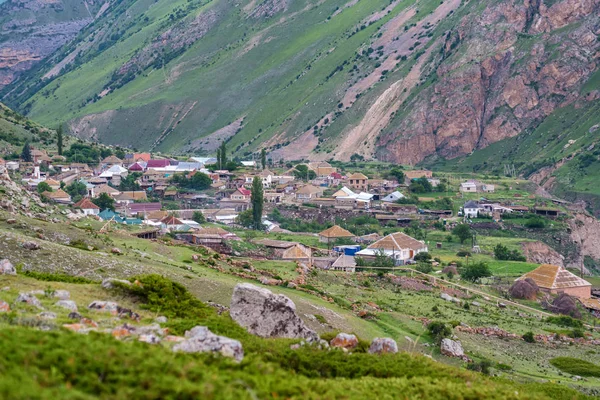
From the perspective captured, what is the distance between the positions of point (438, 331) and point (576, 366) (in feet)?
19.4

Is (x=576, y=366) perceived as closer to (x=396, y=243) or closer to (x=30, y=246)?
(x=30, y=246)

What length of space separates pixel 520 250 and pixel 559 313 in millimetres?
24009

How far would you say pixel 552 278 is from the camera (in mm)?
61062

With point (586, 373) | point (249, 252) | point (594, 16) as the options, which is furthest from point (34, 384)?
point (594, 16)

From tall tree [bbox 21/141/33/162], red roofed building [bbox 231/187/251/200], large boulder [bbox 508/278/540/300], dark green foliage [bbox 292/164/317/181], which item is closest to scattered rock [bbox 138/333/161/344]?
large boulder [bbox 508/278/540/300]

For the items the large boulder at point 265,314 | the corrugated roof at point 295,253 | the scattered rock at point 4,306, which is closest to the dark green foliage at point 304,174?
the corrugated roof at point 295,253

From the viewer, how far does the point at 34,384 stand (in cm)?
1237

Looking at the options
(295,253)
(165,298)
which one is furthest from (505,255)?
(165,298)

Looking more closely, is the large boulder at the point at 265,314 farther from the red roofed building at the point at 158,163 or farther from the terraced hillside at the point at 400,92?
the terraced hillside at the point at 400,92

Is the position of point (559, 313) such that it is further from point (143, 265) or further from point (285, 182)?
point (285, 182)

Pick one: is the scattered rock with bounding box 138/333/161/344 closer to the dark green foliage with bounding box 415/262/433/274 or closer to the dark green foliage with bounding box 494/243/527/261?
the dark green foliage with bounding box 415/262/433/274

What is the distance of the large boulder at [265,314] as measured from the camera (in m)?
23.3

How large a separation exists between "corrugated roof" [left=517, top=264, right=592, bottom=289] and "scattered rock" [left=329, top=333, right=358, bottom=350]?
41.1m

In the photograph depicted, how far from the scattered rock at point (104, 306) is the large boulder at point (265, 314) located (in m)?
3.51
